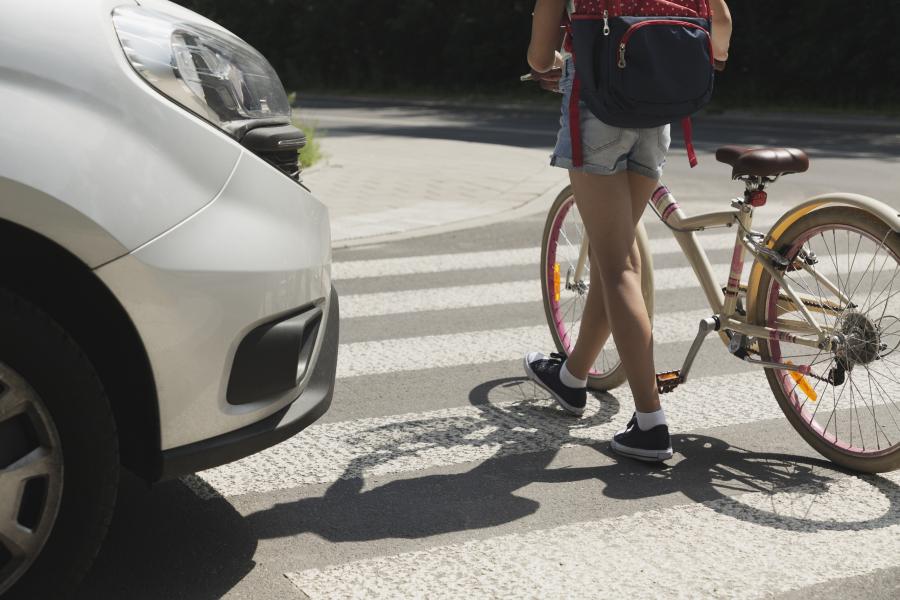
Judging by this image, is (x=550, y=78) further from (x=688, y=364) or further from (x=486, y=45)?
(x=486, y=45)

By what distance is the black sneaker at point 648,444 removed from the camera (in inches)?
150

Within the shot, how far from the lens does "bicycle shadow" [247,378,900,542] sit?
3.39m

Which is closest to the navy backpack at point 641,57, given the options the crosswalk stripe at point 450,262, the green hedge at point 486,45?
the crosswalk stripe at point 450,262

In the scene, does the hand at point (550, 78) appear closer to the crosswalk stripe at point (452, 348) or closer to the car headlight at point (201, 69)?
the car headlight at point (201, 69)

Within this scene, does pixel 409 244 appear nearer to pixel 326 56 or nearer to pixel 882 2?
pixel 882 2

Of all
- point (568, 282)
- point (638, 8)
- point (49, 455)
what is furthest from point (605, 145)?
point (49, 455)

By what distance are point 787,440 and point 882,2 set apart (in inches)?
865

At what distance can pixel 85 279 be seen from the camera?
8.69ft

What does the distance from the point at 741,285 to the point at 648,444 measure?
27.4 inches

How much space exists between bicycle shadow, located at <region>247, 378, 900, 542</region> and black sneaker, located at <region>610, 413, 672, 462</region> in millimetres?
41

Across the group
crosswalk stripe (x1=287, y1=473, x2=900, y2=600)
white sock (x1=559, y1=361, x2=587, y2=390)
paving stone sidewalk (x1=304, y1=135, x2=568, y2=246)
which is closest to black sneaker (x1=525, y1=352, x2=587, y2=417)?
white sock (x1=559, y1=361, x2=587, y2=390)

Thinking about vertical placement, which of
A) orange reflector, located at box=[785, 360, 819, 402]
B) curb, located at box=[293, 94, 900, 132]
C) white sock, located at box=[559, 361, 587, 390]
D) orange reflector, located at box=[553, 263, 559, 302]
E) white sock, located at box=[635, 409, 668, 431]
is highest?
orange reflector, located at box=[553, 263, 559, 302]

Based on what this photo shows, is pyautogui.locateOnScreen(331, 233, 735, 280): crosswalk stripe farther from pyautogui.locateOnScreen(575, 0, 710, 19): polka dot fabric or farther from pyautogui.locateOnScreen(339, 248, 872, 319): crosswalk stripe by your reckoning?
pyautogui.locateOnScreen(575, 0, 710, 19): polka dot fabric

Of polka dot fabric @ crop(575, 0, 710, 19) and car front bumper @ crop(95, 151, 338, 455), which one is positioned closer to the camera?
car front bumper @ crop(95, 151, 338, 455)
